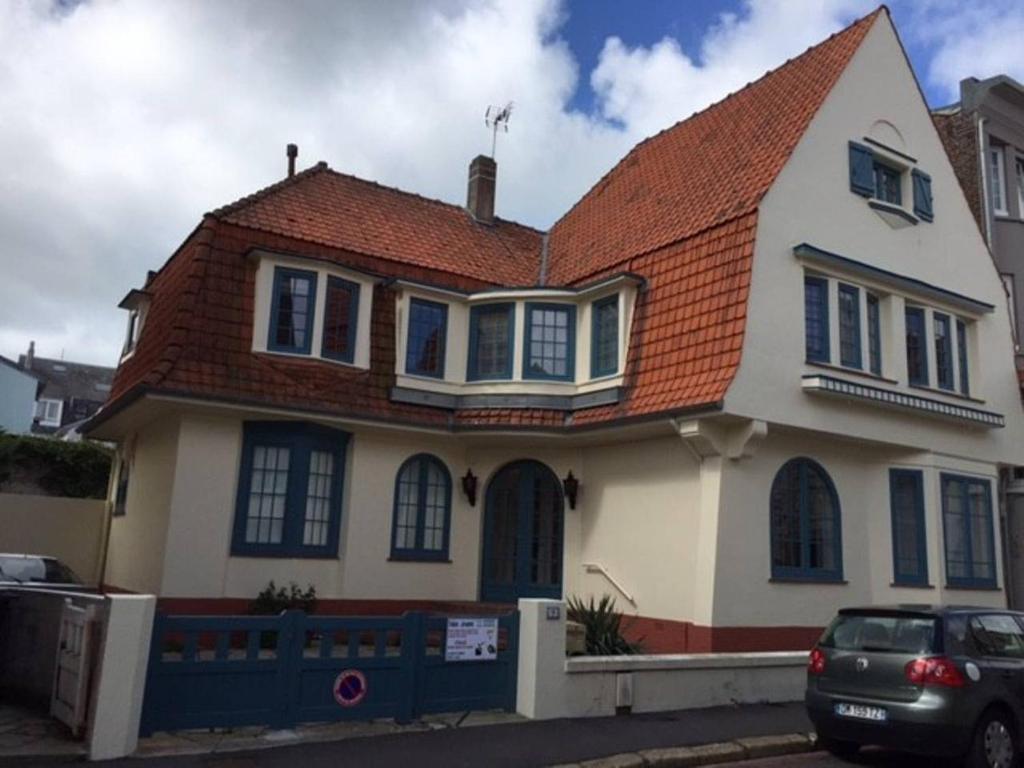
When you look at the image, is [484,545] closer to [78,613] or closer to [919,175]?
[78,613]

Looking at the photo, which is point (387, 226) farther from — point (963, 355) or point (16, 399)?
point (16, 399)

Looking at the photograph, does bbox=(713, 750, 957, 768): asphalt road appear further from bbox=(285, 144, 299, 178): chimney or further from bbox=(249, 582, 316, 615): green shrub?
bbox=(285, 144, 299, 178): chimney

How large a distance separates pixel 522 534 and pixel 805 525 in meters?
4.92

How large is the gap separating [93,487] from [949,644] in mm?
23232

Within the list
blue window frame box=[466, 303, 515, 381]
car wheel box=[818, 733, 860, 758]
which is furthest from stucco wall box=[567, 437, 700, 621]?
car wheel box=[818, 733, 860, 758]

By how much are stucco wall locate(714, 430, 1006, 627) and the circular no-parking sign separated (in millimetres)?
5788

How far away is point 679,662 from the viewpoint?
34.1ft

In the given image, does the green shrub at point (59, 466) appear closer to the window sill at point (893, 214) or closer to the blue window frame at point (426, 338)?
the blue window frame at point (426, 338)

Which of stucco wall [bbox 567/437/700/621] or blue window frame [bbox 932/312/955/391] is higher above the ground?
blue window frame [bbox 932/312/955/391]

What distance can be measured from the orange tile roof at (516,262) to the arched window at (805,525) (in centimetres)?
264

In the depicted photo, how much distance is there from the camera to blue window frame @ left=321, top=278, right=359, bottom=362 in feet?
48.0

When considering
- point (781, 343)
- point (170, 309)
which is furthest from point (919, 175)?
point (170, 309)

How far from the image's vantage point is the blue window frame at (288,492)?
13.7 m

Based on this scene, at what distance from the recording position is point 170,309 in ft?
47.9
